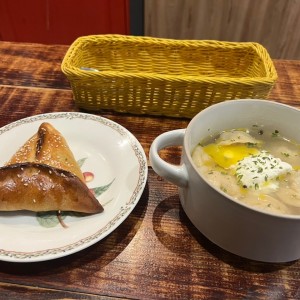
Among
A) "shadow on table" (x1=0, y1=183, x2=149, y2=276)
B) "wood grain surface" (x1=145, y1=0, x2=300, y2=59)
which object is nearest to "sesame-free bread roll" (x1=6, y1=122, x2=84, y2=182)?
"shadow on table" (x1=0, y1=183, x2=149, y2=276)

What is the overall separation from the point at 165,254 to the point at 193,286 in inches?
2.8

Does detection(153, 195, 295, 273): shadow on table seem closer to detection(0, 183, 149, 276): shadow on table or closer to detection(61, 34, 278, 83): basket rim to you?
detection(0, 183, 149, 276): shadow on table

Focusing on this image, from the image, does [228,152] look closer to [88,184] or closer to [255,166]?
[255,166]

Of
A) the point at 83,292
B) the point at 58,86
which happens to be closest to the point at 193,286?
the point at 83,292

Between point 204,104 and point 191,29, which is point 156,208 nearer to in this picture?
point 204,104

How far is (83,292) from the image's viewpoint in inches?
21.3

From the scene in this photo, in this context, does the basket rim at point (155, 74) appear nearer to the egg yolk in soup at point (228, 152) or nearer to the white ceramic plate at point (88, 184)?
the white ceramic plate at point (88, 184)

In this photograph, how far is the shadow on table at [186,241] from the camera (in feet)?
1.92

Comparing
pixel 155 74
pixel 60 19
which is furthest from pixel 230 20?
pixel 155 74

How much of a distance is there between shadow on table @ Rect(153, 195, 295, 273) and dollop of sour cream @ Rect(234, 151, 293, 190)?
0.41 ft

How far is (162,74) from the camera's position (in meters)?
0.99

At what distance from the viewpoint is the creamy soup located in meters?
0.58

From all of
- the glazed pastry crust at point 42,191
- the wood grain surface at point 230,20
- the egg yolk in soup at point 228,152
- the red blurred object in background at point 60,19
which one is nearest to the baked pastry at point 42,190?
the glazed pastry crust at point 42,191

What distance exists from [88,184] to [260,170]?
1.11 feet
